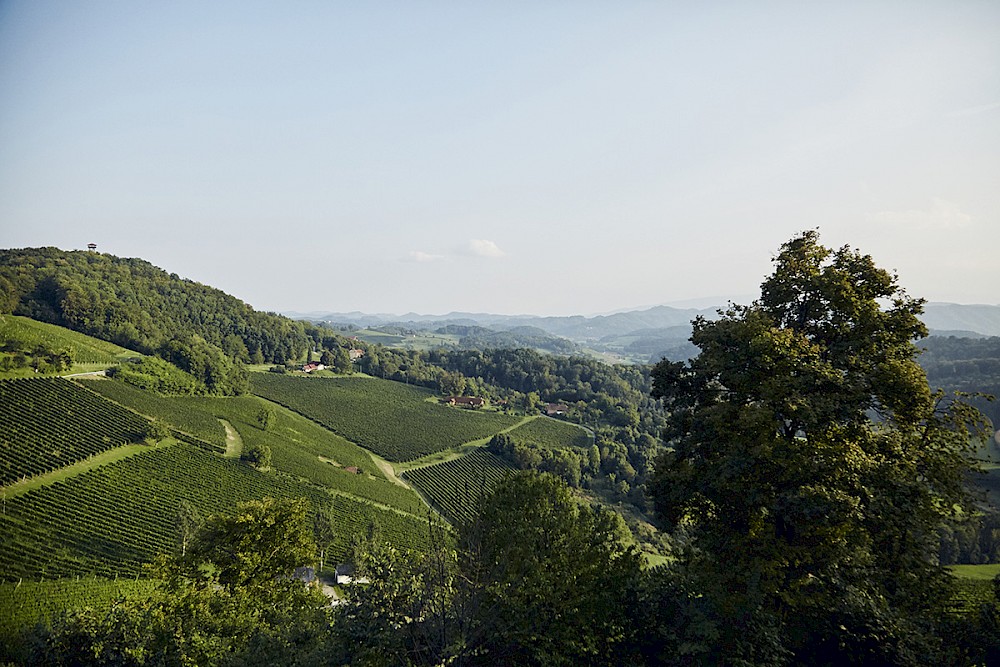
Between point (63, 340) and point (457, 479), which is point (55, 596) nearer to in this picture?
point (457, 479)

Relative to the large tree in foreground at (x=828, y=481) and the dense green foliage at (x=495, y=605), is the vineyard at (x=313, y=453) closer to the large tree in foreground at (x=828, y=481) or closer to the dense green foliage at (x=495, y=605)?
the dense green foliage at (x=495, y=605)

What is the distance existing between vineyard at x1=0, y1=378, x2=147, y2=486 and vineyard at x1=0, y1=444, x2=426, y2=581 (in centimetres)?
254

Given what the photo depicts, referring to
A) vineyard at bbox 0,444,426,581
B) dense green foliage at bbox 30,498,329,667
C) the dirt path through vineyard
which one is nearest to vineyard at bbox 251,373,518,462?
the dirt path through vineyard

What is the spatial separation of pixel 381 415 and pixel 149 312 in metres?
60.1

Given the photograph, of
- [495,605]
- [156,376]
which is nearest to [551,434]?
[156,376]

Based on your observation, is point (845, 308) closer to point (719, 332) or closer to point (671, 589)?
point (719, 332)

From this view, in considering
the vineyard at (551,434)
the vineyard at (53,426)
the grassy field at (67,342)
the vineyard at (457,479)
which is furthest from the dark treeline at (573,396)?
the grassy field at (67,342)

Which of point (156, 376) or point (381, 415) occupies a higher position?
point (156, 376)

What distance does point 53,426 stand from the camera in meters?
38.8

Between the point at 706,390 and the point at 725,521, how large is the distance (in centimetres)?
285

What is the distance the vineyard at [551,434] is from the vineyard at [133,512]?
35026 millimetres

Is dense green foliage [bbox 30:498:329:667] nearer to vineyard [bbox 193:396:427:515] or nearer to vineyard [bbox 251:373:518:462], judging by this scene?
vineyard [bbox 193:396:427:515]

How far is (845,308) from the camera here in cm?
941

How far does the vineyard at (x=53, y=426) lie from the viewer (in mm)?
33469
